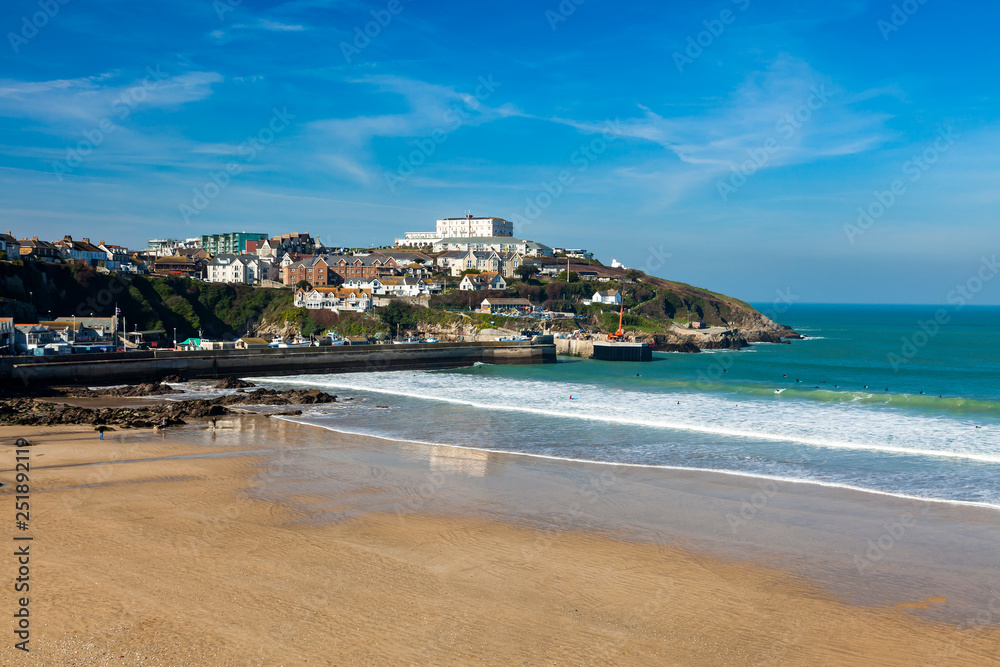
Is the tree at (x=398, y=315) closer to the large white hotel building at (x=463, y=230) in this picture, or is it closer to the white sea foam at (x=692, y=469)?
the white sea foam at (x=692, y=469)

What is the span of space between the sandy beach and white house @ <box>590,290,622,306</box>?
2941 inches

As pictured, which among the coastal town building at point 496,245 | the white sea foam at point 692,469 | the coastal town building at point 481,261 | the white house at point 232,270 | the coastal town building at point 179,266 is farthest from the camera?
the coastal town building at point 496,245

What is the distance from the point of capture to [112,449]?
19828 millimetres

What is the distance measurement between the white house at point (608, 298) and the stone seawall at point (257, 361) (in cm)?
3522

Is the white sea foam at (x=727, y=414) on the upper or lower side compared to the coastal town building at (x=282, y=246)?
lower

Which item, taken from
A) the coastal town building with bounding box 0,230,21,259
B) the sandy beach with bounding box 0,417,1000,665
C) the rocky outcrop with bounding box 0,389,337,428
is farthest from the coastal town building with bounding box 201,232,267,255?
the sandy beach with bounding box 0,417,1000,665

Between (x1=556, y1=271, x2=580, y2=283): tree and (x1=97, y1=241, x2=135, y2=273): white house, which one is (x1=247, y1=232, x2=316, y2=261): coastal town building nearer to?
(x1=97, y1=241, x2=135, y2=273): white house

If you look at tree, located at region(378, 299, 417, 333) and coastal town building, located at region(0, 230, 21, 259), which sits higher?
coastal town building, located at region(0, 230, 21, 259)

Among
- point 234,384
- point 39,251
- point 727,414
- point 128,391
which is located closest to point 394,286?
point 39,251

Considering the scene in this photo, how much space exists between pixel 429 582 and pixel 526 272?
91472 mm

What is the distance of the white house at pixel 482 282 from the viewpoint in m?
90.4

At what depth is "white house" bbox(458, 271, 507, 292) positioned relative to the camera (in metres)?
90.4

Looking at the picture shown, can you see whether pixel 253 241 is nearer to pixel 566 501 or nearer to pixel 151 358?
pixel 151 358

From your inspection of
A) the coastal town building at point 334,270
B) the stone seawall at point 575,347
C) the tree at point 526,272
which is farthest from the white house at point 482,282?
the stone seawall at point 575,347
